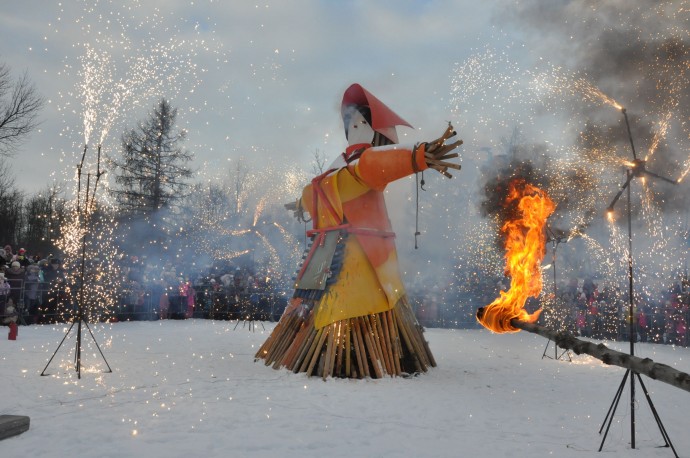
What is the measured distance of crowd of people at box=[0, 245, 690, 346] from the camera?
15.3 m

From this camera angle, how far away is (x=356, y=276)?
834 centimetres

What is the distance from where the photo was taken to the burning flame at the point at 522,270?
535 centimetres

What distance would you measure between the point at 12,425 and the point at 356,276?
4949 mm

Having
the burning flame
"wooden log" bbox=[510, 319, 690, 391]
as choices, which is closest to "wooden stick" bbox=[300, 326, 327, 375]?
the burning flame

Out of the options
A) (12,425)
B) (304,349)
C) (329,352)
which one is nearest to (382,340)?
(329,352)

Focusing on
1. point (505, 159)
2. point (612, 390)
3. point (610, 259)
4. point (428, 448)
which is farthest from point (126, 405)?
point (610, 259)

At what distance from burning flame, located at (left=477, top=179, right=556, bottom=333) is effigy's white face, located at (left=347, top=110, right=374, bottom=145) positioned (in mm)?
3141

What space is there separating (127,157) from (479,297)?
23.4 meters

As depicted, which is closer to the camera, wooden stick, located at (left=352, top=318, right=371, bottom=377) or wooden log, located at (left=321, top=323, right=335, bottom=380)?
wooden log, located at (left=321, top=323, right=335, bottom=380)

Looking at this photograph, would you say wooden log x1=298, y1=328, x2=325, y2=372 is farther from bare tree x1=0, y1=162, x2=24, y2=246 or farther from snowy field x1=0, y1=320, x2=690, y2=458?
bare tree x1=0, y1=162, x2=24, y2=246

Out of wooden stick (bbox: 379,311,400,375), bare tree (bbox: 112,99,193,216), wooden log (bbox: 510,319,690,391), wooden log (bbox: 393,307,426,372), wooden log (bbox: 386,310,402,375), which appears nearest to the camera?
wooden log (bbox: 510,319,690,391)

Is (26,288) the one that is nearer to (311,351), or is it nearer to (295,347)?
(295,347)

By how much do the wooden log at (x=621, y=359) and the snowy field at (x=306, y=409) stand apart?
1.18m

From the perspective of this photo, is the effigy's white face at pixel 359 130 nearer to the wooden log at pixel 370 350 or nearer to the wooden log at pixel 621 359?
the wooden log at pixel 370 350
